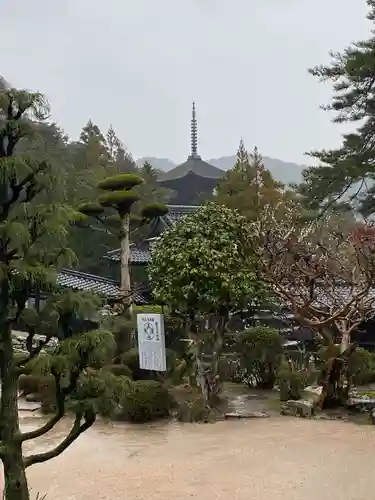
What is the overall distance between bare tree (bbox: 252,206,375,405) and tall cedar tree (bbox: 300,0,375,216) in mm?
1039

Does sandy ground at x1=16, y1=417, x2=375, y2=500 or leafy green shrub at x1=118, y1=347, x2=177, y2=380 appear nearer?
sandy ground at x1=16, y1=417, x2=375, y2=500

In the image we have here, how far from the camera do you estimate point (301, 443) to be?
25.4 ft

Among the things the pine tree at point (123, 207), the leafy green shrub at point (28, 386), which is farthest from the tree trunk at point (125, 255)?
→ the leafy green shrub at point (28, 386)

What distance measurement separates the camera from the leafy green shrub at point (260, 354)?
37.8 ft

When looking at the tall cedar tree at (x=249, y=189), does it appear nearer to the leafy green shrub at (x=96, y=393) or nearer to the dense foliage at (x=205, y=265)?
the dense foliage at (x=205, y=265)

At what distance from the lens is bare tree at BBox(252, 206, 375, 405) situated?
32.2 feet

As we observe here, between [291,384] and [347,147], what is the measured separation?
618 centimetres

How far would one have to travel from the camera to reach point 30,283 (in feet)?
12.6

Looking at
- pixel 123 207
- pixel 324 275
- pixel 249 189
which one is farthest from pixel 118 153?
pixel 324 275

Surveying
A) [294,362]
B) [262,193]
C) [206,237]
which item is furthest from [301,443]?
[262,193]

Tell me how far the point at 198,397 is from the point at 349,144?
7.39 metres

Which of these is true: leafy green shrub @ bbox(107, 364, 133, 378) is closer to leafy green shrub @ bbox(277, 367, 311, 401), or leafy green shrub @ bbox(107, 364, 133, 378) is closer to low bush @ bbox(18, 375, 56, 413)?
low bush @ bbox(18, 375, 56, 413)

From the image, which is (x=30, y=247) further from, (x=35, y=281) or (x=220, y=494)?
(x=220, y=494)

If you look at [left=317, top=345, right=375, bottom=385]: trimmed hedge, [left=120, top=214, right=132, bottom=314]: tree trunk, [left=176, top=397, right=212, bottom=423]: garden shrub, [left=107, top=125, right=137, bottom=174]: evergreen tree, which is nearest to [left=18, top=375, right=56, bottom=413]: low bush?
[left=176, top=397, right=212, bottom=423]: garden shrub
